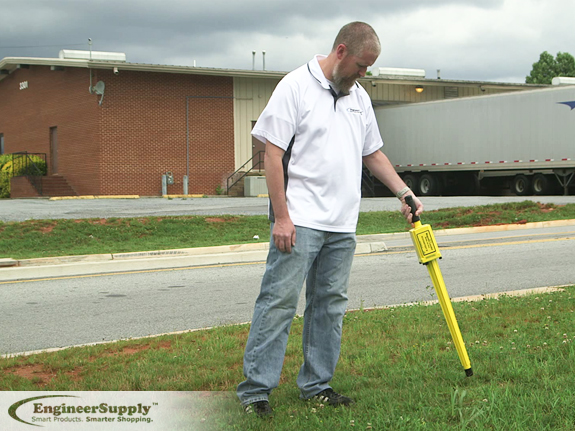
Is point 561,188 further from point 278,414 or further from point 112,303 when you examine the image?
point 278,414

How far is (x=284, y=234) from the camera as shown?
392 cm

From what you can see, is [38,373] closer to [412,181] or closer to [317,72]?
[317,72]

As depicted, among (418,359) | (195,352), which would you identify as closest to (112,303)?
(195,352)

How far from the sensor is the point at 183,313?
8.04m

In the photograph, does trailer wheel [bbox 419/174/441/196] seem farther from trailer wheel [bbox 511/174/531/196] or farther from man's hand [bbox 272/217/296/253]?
man's hand [bbox 272/217/296/253]

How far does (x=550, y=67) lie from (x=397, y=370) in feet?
241

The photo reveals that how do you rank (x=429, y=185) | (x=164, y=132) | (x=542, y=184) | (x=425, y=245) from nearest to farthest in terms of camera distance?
(x=425, y=245) → (x=542, y=184) → (x=164, y=132) → (x=429, y=185)

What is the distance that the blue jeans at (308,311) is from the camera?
4.02 meters

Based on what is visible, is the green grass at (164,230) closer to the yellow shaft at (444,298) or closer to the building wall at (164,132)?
the yellow shaft at (444,298)

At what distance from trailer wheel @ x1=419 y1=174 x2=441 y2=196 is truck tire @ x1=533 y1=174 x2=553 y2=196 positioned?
5.09 m

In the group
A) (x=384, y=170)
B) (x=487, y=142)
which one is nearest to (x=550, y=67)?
(x=487, y=142)

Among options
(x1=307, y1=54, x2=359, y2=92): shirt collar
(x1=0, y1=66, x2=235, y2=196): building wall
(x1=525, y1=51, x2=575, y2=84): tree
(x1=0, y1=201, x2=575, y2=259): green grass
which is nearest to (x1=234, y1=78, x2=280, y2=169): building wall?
(x1=0, y1=66, x2=235, y2=196): building wall

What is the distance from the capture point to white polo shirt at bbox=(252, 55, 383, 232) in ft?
13.1

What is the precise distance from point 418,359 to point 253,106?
3065 centimetres
